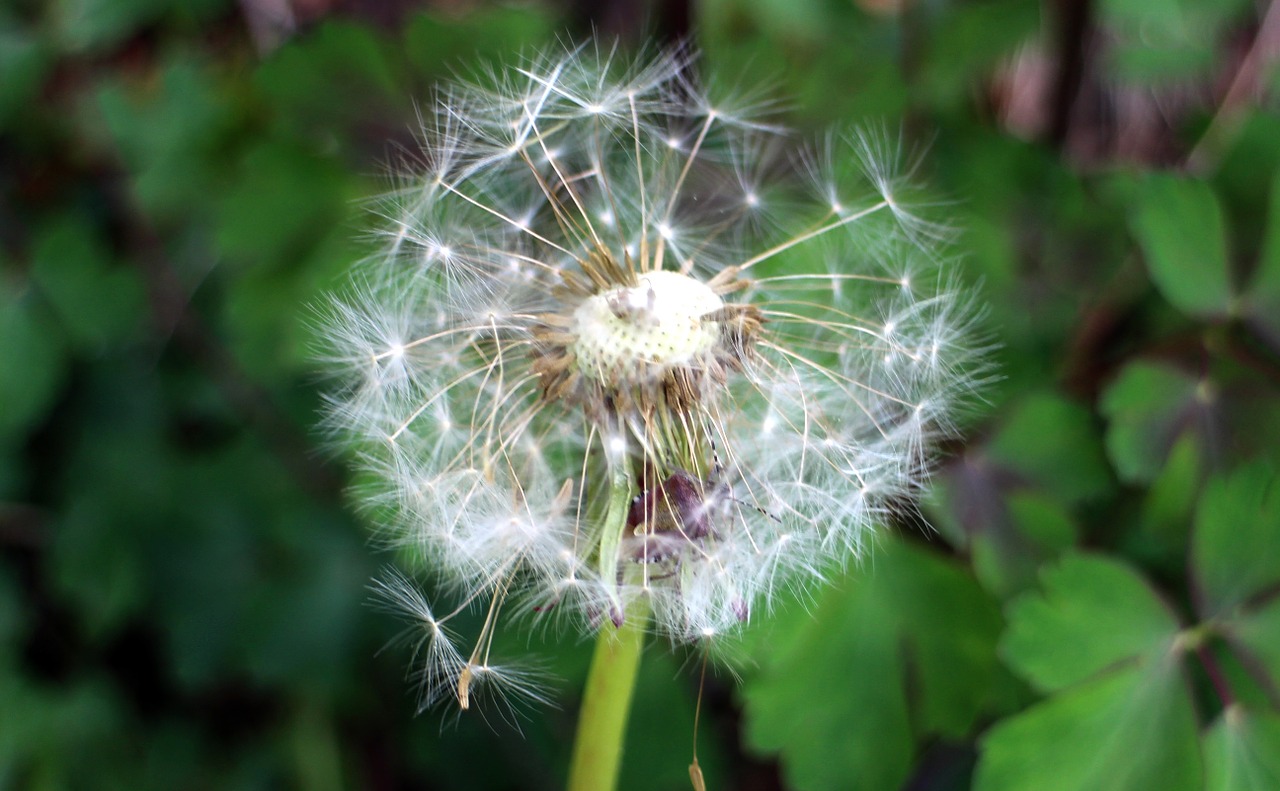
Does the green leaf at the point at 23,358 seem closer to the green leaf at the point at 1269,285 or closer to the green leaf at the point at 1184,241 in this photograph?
the green leaf at the point at 1184,241

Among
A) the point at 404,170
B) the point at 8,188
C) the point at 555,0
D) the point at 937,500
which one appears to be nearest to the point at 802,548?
the point at 937,500

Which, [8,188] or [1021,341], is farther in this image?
[8,188]

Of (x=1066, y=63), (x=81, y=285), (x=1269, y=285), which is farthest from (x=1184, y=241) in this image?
(x=81, y=285)

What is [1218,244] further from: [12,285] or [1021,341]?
[12,285]

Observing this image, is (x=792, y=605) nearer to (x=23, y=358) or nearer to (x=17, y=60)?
(x=23, y=358)

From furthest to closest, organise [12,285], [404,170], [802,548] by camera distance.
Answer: [12,285], [404,170], [802,548]

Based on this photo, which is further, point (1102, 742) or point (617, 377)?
point (1102, 742)

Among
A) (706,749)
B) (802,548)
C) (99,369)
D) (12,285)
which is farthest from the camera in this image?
(99,369)
